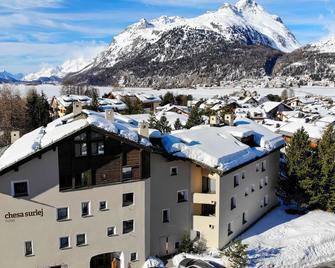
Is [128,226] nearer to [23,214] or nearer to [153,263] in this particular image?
[153,263]

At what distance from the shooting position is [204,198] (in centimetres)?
3559

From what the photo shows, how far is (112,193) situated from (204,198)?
331 inches

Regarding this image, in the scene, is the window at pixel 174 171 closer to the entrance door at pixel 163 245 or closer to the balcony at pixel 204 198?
the balcony at pixel 204 198

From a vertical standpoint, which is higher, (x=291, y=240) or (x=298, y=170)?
(x=298, y=170)

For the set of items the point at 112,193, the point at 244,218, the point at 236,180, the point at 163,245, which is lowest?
the point at 163,245

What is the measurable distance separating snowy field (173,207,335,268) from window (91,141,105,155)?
425 inches

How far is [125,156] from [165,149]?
417 centimetres

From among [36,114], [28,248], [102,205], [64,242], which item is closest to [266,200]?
[102,205]

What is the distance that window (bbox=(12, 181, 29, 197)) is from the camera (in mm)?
28469

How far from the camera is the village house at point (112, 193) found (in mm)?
28859

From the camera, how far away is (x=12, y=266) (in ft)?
95.1

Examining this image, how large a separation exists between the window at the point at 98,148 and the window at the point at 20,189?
495 cm

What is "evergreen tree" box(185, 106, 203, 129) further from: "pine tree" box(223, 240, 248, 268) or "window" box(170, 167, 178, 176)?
"pine tree" box(223, 240, 248, 268)

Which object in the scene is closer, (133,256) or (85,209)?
(85,209)
